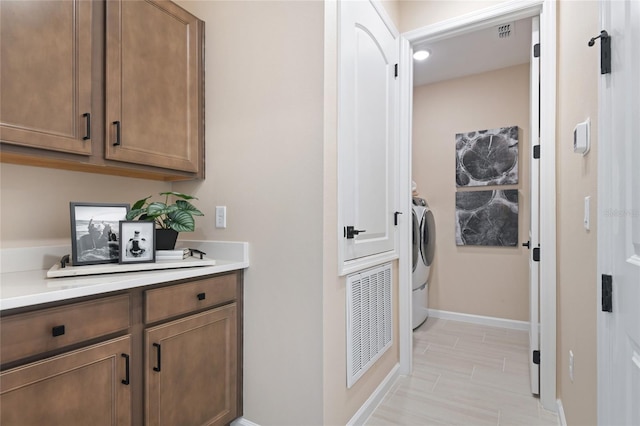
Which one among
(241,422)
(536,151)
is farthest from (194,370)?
(536,151)

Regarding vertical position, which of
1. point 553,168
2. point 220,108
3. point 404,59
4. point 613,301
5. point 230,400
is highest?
point 404,59

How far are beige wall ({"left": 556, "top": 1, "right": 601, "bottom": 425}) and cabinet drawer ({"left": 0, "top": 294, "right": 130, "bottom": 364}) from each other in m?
1.69

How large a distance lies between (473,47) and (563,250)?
7.19 ft

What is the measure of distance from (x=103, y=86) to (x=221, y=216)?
31.5 inches

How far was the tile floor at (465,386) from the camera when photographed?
189 centimetres

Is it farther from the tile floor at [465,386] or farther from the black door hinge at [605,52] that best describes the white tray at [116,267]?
the black door hinge at [605,52]

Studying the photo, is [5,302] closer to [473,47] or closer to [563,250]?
[563,250]

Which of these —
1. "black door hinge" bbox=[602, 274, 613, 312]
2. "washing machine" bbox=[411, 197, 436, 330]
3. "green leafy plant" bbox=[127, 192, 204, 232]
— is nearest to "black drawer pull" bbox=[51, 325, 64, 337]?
"green leafy plant" bbox=[127, 192, 204, 232]

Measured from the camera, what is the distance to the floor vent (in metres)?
1.72

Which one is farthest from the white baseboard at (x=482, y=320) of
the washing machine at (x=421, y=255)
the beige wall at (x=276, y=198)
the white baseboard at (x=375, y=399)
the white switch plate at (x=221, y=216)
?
the white switch plate at (x=221, y=216)

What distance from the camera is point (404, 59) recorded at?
7.86 ft

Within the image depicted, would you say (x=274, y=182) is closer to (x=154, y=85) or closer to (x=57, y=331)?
(x=154, y=85)

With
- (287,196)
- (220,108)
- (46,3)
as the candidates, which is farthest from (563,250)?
(46,3)

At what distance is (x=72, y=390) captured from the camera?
1.10 metres
